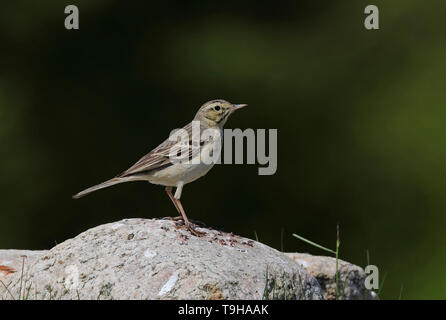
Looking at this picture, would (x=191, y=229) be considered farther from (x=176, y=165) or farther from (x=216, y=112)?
(x=216, y=112)

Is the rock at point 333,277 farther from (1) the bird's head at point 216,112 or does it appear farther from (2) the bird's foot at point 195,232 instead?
(1) the bird's head at point 216,112

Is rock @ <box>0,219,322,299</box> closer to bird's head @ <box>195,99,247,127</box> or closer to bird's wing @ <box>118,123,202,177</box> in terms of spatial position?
bird's wing @ <box>118,123,202,177</box>

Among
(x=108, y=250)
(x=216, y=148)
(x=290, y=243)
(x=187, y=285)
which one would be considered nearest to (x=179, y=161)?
(x=216, y=148)

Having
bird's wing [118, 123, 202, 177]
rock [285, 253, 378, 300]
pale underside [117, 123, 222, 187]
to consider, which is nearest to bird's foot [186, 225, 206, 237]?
pale underside [117, 123, 222, 187]

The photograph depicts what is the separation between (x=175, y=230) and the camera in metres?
5.04

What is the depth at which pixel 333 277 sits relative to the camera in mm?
6023

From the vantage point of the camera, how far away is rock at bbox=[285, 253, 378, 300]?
19.8ft

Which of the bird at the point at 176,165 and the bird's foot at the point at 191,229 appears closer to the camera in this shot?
the bird's foot at the point at 191,229

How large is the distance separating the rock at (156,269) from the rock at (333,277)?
0.97 m

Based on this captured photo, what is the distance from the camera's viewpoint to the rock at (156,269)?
4.36 metres

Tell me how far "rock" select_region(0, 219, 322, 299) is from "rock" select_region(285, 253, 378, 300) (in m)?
0.97

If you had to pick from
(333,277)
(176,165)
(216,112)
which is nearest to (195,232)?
(176,165)

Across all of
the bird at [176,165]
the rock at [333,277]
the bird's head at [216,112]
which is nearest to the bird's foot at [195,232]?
the bird at [176,165]
